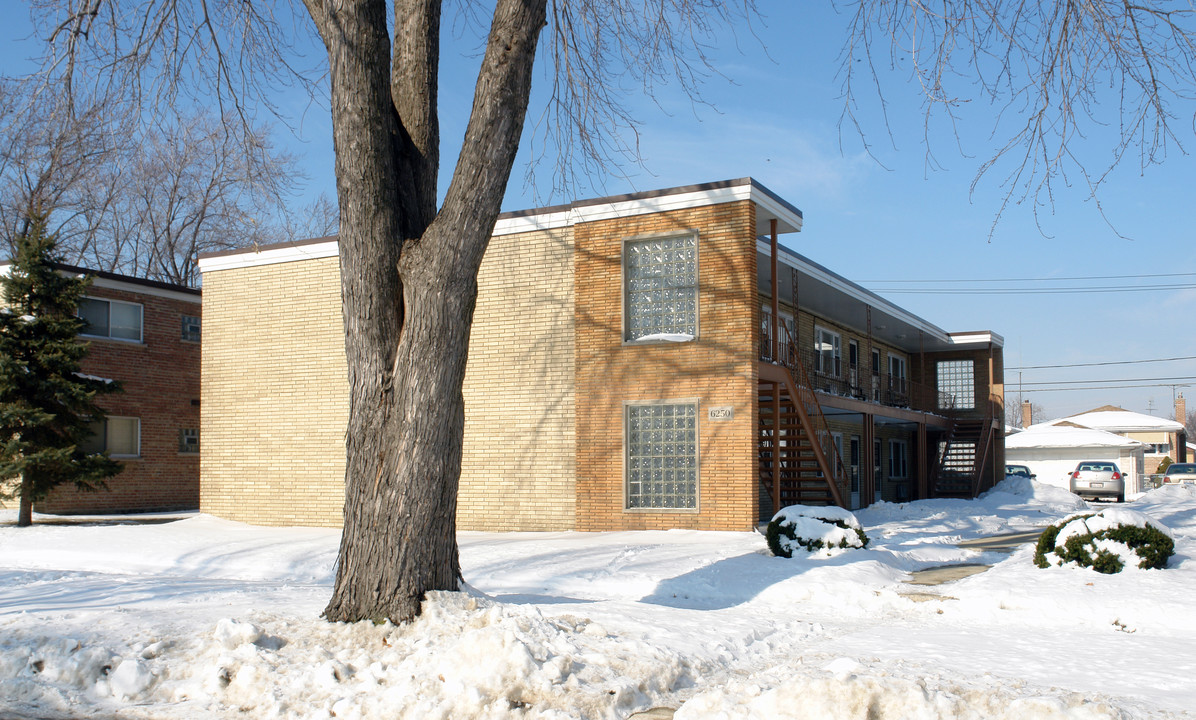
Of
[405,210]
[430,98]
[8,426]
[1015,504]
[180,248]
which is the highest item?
[180,248]

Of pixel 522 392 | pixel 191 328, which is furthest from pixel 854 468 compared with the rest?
pixel 191 328

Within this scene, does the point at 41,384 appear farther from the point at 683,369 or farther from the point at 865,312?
the point at 865,312

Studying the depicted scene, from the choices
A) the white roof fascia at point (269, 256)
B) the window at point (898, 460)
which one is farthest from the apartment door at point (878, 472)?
the white roof fascia at point (269, 256)

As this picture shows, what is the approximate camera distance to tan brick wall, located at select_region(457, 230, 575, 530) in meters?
18.0

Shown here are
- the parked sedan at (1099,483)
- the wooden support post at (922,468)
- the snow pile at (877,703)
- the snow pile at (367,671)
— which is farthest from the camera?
the parked sedan at (1099,483)

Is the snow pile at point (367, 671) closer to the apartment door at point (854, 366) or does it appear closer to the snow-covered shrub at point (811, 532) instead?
the snow-covered shrub at point (811, 532)

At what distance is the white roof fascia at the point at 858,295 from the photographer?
2008 cm

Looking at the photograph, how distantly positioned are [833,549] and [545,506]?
6.20 m

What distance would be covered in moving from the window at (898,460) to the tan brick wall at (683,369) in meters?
16.5

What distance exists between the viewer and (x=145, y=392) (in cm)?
2533

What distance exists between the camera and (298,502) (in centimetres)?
2045

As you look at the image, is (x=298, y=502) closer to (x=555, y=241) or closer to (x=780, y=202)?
(x=555, y=241)

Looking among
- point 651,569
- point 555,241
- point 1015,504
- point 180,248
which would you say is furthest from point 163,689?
point 180,248

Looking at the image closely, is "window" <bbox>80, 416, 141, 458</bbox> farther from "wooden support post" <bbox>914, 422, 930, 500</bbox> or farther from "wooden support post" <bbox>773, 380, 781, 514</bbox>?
"wooden support post" <bbox>914, 422, 930, 500</bbox>
